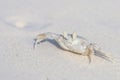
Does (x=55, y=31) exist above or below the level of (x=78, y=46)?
above

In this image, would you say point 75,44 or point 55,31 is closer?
point 75,44

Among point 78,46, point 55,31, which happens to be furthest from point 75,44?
point 55,31

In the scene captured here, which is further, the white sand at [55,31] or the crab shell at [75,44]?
the crab shell at [75,44]

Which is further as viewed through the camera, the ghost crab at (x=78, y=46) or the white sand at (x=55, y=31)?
the ghost crab at (x=78, y=46)

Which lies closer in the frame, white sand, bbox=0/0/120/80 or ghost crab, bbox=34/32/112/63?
white sand, bbox=0/0/120/80

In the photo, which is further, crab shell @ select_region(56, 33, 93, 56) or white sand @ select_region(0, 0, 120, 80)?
crab shell @ select_region(56, 33, 93, 56)

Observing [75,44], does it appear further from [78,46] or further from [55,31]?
[55,31]

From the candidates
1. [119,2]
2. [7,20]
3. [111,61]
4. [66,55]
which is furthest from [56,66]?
[119,2]

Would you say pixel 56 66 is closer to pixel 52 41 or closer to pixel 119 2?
pixel 52 41
